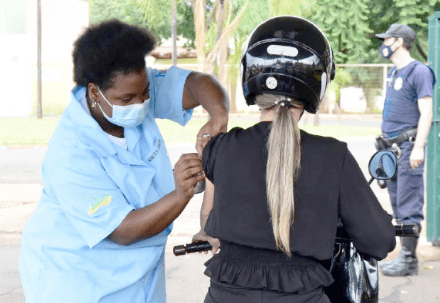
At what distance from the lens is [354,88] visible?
89.6 feet

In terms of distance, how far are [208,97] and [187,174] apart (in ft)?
2.16

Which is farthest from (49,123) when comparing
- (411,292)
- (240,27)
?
(411,292)

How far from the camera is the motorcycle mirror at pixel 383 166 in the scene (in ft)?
7.62

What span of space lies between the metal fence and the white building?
10.8 meters

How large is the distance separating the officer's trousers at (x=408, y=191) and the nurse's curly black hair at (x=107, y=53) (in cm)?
354

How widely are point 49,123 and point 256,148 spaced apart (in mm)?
22691

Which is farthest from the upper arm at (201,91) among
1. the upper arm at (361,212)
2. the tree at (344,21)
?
the tree at (344,21)

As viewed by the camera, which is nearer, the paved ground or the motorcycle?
the motorcycle

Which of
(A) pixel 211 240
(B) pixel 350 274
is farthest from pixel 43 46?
(B) pixel 350 274

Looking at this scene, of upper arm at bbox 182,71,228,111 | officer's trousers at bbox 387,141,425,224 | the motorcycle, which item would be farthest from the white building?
the motorcycle

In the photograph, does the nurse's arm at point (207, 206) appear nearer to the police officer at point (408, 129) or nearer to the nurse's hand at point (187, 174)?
the nurse's hand at point (187, 174)

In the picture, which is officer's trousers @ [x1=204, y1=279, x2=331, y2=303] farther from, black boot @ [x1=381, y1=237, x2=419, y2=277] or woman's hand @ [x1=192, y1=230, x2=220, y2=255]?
black boot @ [x1=381, y1=237, x2=419, y2=277]

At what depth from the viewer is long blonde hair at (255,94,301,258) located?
188 cm

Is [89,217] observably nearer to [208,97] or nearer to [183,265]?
[208,97]
